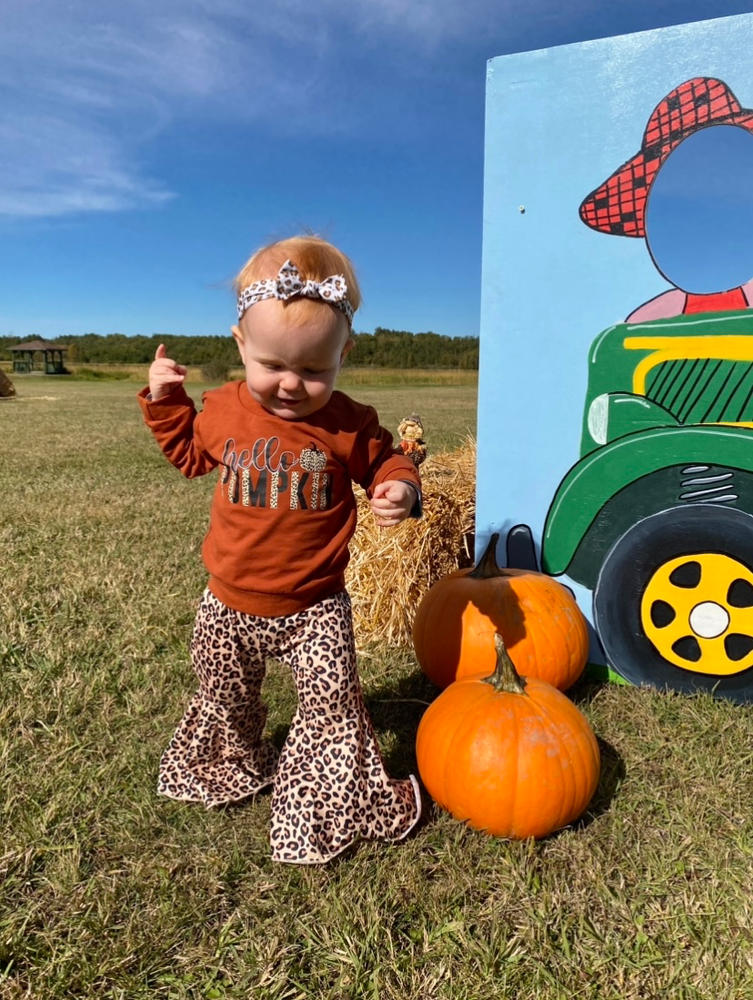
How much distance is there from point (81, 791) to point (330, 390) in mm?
1468

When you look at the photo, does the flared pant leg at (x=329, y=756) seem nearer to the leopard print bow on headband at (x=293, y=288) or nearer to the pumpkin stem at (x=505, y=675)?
the pumpkin stem at (x=505, y=675)

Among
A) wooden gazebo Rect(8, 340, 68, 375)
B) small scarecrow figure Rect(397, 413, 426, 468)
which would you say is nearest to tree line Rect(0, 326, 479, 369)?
wooden gazebo Rect(8, 340, 68, 375)

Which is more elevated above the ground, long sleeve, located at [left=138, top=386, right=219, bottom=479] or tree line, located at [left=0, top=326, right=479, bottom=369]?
tree line, located at [left=0, top=326, right=479, bottom=369]

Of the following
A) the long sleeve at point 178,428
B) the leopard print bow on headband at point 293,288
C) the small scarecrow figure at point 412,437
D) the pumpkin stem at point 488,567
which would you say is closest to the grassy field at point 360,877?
the pumpkin stem at point 488,567

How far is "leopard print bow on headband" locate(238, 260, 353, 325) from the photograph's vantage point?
1.82m

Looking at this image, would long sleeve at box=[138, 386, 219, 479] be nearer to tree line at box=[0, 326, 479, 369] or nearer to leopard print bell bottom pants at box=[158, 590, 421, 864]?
leopard print bell bottom pants at box=[158, 590, 421, 864]

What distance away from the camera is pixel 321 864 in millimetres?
2057

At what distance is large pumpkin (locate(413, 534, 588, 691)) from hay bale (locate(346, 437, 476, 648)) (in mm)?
693

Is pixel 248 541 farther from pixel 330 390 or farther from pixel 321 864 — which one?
pixel 321 864

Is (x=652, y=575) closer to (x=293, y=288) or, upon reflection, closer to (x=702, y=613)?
(x=702, y=613)

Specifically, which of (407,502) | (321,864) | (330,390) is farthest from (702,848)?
(330,390)

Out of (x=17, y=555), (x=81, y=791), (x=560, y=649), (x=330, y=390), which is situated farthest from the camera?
(x=17, y=555)

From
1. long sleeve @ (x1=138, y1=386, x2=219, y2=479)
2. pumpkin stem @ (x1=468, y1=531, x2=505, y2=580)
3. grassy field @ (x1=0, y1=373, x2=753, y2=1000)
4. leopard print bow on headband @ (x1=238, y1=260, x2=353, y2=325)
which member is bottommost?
grassy field @ (x1=0, y1=373, x2=753, y2=1000)

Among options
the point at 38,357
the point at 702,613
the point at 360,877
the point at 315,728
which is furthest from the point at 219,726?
the point at 38,357
